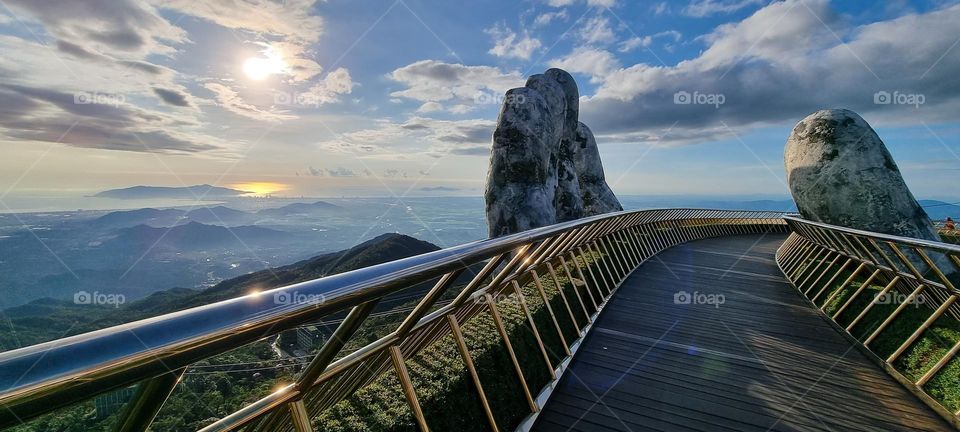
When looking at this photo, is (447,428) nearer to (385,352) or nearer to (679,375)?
(385,352)

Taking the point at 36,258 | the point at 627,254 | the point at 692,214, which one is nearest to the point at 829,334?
the point at 627,254

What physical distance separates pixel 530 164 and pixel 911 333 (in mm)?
16341

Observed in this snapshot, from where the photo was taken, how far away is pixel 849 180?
36.8 ft

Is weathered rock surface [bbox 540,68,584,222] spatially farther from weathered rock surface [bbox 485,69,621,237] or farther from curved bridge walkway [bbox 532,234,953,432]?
curved bridge walkway [bbox 532,234,953,432]

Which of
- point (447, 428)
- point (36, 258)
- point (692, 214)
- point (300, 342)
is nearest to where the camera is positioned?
point (300, 342)

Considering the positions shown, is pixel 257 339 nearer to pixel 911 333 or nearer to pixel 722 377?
pixel 722 377

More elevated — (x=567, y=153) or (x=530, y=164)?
(x=567, y=153)

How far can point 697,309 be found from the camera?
714 centimetres

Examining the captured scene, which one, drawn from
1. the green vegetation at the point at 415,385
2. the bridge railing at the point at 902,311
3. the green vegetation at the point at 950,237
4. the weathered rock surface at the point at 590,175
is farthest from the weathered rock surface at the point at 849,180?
the weathered rock surface at the point at 590,175

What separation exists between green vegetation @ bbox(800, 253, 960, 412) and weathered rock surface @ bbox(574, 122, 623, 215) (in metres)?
22.8

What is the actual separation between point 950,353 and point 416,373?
16.6 feet

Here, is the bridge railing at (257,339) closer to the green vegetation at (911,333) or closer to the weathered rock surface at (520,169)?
the green vegetation at (911,333)

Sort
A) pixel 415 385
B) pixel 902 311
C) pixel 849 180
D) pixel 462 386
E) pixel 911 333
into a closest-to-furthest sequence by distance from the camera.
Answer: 1. pixel 415 385
2. pixel 462 386
3. pixel 911 333
4. pixel 902 311
5. pixel 849 180

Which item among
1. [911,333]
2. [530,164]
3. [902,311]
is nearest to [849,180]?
[902,311]
